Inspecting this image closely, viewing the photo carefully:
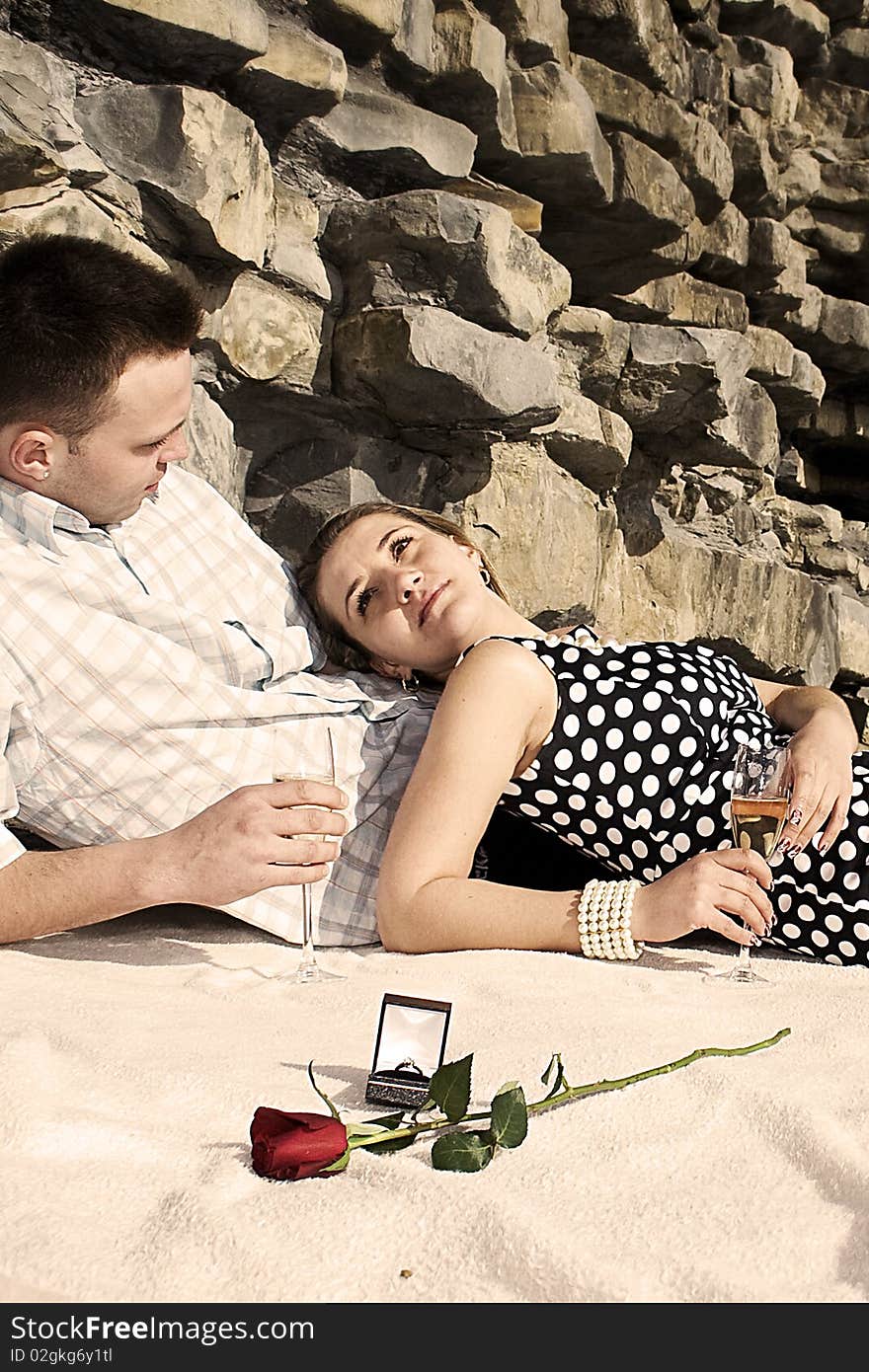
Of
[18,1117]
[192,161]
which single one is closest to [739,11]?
[192,161]

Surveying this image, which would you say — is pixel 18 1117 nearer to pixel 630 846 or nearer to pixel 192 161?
pixel 630 846

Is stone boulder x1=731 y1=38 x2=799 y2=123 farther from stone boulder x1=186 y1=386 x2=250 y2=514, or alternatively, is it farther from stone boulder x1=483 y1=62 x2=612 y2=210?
stone boulder x1=186 y1=386 x2=250 y2=514

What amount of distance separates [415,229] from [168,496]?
83 cm

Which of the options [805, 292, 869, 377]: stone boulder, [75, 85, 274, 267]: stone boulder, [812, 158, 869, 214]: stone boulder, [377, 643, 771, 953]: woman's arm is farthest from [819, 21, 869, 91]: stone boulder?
[377, 643, 771, 953]: woman's arm

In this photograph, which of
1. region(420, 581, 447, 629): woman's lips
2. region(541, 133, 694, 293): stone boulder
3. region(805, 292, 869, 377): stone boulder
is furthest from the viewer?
region(805, 292, 869, 377): stone boulder

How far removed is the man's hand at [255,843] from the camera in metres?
1.50

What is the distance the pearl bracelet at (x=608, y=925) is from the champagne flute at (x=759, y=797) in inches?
6.6

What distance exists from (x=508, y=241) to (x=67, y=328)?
1.19 metres

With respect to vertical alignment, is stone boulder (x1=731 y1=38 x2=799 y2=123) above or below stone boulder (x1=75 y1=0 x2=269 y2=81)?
above

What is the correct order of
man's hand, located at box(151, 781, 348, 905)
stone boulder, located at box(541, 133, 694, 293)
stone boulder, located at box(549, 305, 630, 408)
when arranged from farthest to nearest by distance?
1. stone boulder, located at box(541, 133, 694, 293)
2. stone boulder, located at box(549, 305, 630, 408)
3. man's hand, located at box(151, 781, 348, 905)

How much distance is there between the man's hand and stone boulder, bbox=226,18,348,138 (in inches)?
56.3

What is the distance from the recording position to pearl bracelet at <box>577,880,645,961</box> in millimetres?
1684

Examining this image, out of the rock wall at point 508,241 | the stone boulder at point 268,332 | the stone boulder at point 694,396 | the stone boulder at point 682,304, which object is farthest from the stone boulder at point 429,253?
the stone boulder at point 682,304

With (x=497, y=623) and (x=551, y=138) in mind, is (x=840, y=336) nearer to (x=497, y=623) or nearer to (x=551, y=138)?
(x=551, y=138)
